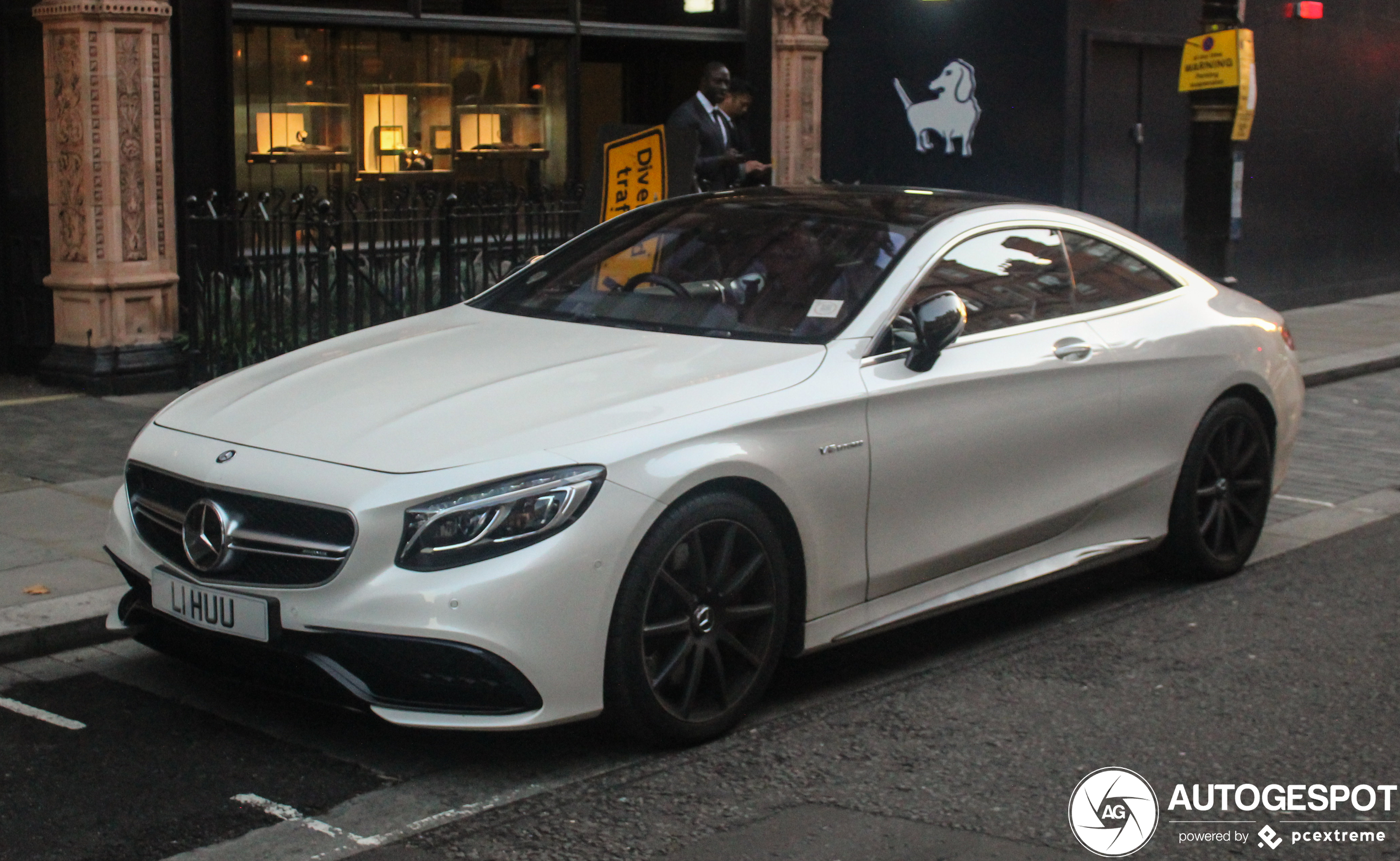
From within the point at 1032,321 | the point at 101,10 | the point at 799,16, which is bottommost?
the point at 1032,321

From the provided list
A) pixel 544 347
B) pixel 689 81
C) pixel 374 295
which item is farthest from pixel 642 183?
pixel 689 81

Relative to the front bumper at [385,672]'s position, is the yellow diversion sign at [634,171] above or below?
above

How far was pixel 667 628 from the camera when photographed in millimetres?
4535

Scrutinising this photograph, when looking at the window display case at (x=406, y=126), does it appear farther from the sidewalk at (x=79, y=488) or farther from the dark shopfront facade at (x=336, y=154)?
the sidewalk at (x=79, y=488)

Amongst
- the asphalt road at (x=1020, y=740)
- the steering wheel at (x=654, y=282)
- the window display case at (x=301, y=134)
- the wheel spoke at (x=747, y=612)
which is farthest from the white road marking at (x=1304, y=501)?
the window display case at (x=301, y=134)

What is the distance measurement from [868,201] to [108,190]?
6237mm

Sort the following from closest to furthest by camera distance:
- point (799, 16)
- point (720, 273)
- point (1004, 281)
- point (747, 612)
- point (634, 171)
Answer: point (747, 612), point (720, 273), point (1004, 281), point (634, 171), point (799, 16)

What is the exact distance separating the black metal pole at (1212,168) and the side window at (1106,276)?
4154 mm

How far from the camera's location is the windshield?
17.6 feet

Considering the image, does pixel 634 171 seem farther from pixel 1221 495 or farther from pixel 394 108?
pixel 394 108

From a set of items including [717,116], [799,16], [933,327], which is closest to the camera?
[933,327]

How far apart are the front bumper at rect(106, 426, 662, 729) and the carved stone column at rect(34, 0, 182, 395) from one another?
660cm

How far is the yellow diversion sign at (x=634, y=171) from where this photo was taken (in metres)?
8.59
